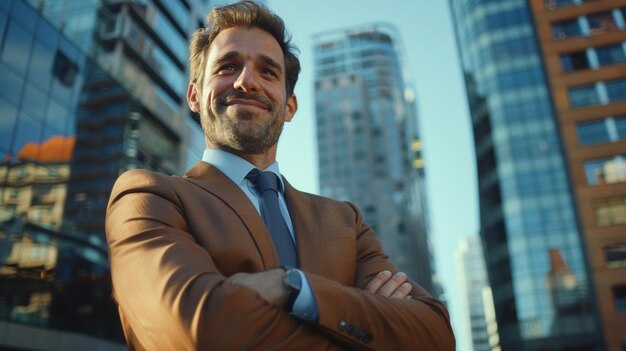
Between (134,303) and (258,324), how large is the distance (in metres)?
0.44

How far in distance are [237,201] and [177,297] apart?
58 centimetres

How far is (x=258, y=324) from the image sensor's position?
151cm

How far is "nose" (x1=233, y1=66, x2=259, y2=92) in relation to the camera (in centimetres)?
225

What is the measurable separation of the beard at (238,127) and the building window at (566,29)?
5046 centimetres

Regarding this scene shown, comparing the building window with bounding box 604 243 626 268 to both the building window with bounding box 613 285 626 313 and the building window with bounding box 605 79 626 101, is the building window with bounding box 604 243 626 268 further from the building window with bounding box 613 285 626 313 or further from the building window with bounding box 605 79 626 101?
the building window with bounding box 605 79 626 101

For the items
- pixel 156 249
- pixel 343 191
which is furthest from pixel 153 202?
pixel 343 191

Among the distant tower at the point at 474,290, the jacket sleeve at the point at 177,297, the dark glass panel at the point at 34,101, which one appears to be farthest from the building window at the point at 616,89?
the distant tower at the point at 474,290

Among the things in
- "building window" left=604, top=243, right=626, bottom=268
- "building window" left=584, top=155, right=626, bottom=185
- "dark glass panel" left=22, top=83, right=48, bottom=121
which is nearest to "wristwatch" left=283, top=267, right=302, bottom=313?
"dark glass panel" left=22, top=83, right=48, bottom=121

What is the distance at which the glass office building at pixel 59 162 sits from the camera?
58.4 ft

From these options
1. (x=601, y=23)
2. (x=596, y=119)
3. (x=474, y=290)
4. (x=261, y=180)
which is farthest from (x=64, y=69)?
(x=474, y=290)

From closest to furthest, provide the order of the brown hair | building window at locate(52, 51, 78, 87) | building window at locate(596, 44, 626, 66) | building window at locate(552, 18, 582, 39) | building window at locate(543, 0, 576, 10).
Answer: the brown hair
building window at locate(52, 51, 78, 87)
building window at locate(596, 44, 626, 66)
building window at locate(552, 18, 582, 39)
building window at locate(543, 0, 576, 10)

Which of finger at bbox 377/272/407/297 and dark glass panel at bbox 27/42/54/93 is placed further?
dark glass panel at bbox 27/42/54/93

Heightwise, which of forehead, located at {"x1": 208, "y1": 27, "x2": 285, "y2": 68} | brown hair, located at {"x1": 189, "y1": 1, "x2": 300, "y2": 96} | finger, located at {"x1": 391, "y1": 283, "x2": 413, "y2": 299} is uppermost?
brown hair, located at {"x1": 189, "y1": 1, "x2": 300, "y2": 96}

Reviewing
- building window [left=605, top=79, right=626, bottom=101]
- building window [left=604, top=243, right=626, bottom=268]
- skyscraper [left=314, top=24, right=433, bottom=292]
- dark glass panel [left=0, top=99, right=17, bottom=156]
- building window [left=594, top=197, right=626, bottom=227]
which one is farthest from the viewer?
skyscraper [left=314, top=24, right=433, bottom=292]
